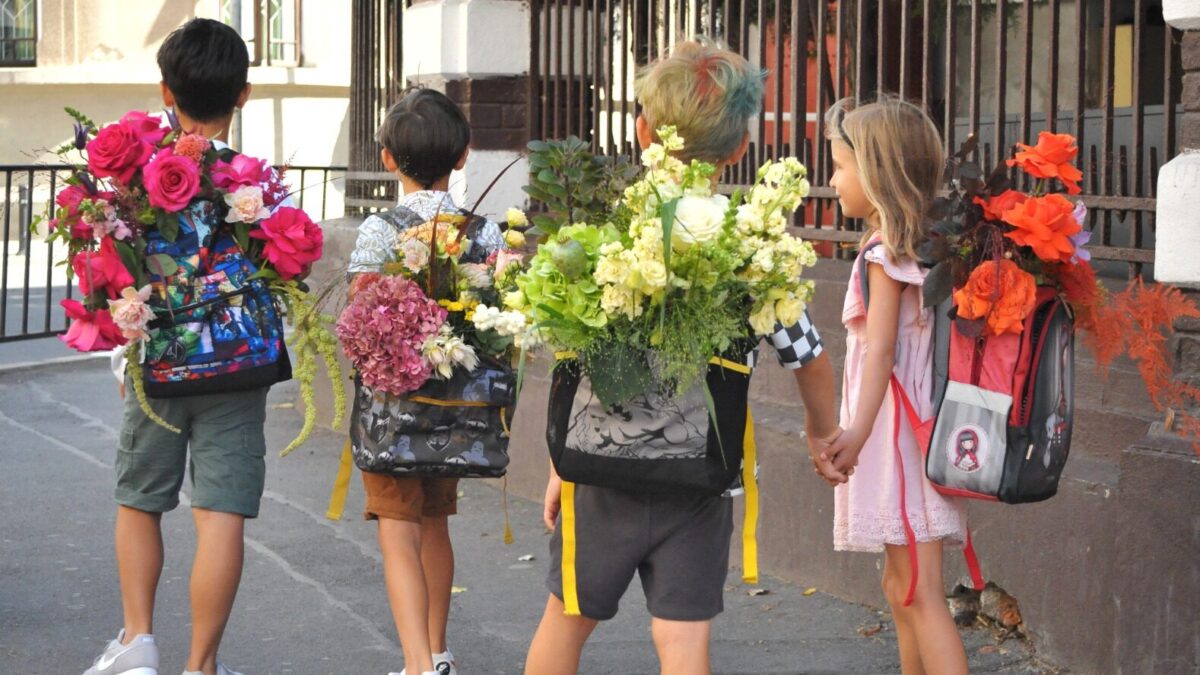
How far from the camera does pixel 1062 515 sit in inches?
193

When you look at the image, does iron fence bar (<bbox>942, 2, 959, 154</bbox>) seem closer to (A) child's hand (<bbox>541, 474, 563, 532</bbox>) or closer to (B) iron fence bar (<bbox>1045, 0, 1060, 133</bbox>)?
(B) iron fence bar (<bbox>1045, 0, 1060, 133</bbox>)

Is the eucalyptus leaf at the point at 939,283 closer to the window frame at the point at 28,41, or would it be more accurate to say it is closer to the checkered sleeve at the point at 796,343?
the checkered sleeve at the point at 796,343

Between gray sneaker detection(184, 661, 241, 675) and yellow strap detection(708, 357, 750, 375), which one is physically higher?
yellow strap detection(708, 357, 750, 375)

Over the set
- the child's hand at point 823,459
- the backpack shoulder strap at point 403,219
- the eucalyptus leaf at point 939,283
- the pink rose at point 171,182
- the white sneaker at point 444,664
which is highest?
the pink rose at point 171,182

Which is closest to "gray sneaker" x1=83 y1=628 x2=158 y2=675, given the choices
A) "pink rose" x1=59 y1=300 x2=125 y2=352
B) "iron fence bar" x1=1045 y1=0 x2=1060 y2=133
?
"pink rose" x1=59 y1=300 x2=125 y2=352

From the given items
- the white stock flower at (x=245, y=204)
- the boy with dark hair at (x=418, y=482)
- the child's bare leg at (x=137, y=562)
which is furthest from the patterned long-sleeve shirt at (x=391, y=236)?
the child's bare leg at (x=137, y=562)

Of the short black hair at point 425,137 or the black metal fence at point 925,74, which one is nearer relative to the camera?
the short black hair at point 425,137

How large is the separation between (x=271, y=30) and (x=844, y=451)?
1921cm

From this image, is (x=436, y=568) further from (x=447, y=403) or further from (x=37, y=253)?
(x=37, y=253)

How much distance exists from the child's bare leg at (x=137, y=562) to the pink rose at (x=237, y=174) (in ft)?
3.09

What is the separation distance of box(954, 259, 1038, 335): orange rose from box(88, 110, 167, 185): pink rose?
83.4 inches

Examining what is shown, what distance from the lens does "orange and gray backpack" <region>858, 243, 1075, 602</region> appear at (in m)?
3.87

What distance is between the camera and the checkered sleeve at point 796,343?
12.1 ft

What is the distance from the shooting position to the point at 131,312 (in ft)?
14.1
